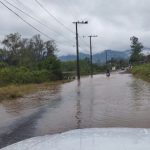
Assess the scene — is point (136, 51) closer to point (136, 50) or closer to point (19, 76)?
point (136, 50)

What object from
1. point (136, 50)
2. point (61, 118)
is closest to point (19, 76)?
point (61, 118)

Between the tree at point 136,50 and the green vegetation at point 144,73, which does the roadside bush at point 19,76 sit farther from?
the tree at point 136,50

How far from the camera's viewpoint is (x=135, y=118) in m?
15.4

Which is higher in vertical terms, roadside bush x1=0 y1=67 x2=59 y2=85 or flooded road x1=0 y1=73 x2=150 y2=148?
roadside bush x1=0 y1=67 x2=59 y2=85

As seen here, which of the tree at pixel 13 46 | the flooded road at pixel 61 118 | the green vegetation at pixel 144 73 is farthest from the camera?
the tree at pixel 13 46

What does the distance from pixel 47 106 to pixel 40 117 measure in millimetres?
4361

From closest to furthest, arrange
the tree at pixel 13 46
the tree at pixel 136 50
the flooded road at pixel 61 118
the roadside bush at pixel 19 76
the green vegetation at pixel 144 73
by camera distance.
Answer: the flooded road at pixel 61 118, the roadside bush at pixel 19 76, the green vegetation at pixel 144 73, the tree at pixel 13 46, the tree at pixel 136 50

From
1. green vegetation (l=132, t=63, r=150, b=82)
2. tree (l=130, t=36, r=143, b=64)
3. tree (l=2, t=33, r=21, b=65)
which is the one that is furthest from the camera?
tree (l=130, t=36, r=143, b=64)

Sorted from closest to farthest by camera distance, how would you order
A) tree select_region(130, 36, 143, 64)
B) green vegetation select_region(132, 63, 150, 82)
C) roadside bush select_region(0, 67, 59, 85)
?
roadside bush select_region(0, 67, 59, 85) → green vegetation select_region(132, 63, 150, 82) → tree select_region(130, 36, 143, 64)

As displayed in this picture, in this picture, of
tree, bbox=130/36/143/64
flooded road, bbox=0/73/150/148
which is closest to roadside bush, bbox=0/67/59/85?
flooded road, bbox=0/73/150/148

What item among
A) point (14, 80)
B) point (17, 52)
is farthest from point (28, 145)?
Answer: point (17, 52)

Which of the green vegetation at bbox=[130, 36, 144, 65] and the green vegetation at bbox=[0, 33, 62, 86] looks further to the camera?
the green vegetation at bbox=[130, 36, 144, 65]

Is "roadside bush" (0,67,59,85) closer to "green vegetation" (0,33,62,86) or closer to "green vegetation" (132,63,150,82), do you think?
"green vegetation" (0,33,62,86)

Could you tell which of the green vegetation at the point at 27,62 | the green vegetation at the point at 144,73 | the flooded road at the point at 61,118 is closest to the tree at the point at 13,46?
the green vegetation at the point at 27,62
